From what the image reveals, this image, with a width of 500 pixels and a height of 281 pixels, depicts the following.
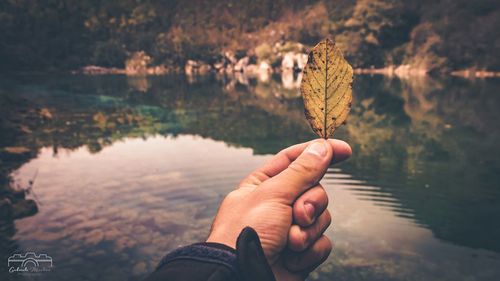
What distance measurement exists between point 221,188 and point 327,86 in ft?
34.3

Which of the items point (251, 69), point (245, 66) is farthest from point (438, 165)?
point (245, 66)

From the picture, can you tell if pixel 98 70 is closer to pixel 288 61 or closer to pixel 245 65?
pixel 245 65

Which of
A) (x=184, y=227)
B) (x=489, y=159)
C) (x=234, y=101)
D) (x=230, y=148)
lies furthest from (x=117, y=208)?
(x=234, y=101)

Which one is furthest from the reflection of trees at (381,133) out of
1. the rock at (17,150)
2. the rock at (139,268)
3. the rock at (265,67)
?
the rock at (265,67)

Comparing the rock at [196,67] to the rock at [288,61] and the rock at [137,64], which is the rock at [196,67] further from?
the rock at [288,61]

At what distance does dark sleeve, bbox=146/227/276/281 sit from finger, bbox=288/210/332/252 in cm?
41

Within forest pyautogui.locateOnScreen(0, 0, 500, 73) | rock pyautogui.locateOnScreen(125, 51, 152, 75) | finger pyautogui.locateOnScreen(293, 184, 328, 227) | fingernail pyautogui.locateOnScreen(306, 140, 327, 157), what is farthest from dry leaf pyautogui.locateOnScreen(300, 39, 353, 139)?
rock pyautogui.locateOnScreen(125, 51, 152, 75)

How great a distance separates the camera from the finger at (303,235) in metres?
2.42

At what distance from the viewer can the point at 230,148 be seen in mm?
18047

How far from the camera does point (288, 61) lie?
104000mm

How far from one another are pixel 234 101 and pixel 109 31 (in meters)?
114

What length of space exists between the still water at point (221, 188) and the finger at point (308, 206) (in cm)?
576

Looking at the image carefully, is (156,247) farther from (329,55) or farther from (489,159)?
(489,159)

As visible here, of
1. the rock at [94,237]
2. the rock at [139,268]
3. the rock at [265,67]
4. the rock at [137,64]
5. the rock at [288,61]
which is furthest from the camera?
the rock at [137,64]
